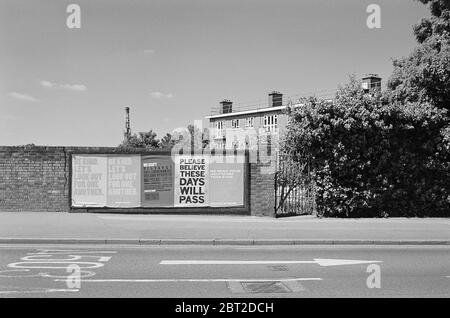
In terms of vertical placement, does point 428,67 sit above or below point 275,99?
below

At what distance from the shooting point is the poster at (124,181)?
15.8 metres

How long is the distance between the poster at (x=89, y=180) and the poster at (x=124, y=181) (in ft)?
0.68

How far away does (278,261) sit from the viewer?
30.4ft

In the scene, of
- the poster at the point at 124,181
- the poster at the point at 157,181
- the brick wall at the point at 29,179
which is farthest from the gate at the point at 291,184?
the brick wall at the point at 29,179

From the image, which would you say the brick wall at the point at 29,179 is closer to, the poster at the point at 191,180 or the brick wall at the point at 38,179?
the brick wall at the point at 38,179

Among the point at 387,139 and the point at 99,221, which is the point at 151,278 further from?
the point at 387,139

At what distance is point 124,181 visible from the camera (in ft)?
52.2

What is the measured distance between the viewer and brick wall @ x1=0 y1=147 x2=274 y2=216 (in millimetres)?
15641

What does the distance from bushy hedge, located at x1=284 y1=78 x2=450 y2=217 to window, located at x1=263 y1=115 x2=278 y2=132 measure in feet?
175

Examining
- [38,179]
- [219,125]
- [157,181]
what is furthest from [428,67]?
[219,125]

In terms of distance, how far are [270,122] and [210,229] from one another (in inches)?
2378

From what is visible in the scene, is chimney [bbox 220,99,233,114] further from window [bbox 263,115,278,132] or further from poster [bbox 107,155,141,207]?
poster [bbox 107,155,141,207]

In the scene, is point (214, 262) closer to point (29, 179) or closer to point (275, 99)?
point (29, 179)

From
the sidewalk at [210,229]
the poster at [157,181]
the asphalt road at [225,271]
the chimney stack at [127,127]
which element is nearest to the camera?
the asphalt road at [225,271]
